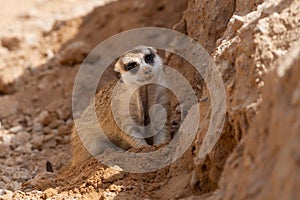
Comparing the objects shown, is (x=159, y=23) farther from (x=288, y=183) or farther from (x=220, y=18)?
(x=288, y=183)

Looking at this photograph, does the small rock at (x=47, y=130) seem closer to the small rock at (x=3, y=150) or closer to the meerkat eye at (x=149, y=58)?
the small rock at (x=3, y=150)

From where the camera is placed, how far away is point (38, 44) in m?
6.44

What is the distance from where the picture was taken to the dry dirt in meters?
2.25

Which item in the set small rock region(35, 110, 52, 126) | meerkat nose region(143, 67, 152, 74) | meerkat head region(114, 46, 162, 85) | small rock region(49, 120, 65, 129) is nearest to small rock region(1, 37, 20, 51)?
small rock region(35, 110, 52, 126)

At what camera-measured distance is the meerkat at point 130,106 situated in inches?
166

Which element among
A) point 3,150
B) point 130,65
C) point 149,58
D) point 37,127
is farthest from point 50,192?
point 37,127

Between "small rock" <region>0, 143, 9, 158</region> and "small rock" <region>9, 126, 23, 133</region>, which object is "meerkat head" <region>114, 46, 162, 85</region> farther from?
"small rock" <region>9, 126, 23, 133</region>

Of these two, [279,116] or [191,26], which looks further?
[191,26]

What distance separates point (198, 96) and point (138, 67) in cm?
50

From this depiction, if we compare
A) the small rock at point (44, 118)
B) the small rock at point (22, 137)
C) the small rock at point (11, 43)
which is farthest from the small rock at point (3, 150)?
the small rock at point (11, 43)

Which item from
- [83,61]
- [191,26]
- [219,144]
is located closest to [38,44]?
[83,61]

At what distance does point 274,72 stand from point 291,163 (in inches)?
19.5

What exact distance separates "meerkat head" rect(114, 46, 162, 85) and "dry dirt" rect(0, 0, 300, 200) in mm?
283

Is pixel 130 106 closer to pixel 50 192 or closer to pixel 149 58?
pixel 149 58
